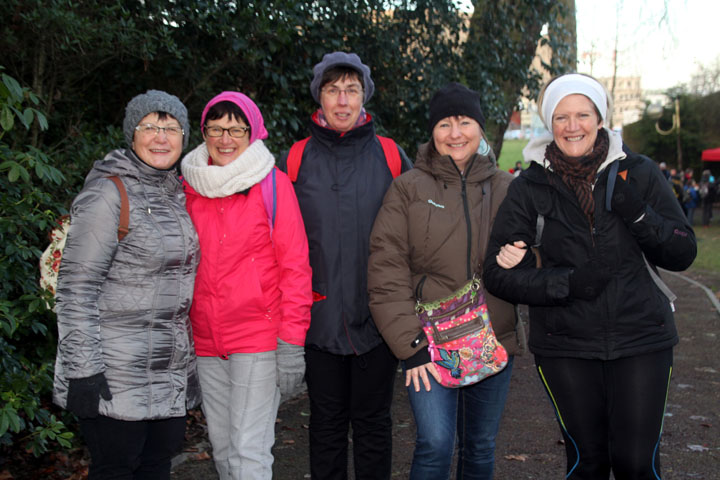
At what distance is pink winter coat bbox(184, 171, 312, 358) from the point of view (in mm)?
3205

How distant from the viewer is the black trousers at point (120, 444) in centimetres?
288

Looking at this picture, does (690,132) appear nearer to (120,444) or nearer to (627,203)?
(627,203)

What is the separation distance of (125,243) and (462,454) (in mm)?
1880

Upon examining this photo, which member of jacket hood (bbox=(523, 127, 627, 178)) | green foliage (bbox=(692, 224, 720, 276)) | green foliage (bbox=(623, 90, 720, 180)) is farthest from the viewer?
green foliage (bbox=(623, 90, 720, 180))

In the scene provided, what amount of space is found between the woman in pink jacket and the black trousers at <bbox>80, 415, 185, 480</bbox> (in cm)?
38

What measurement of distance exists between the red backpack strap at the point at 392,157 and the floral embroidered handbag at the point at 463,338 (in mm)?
790

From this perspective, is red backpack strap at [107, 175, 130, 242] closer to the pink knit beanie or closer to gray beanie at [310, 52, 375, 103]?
the pink knit beanie

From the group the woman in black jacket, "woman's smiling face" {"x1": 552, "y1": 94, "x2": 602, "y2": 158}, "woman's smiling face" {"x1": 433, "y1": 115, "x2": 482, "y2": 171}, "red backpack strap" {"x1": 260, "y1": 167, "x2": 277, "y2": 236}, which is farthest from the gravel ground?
"woman's smiling face" {"x1": 552, "y1": 94, "x2": 602, "y2": 158}

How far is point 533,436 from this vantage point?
5.22m

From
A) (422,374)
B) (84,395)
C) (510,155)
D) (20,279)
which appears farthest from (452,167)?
(510,155)

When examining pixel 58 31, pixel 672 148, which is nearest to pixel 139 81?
pixel 58 31

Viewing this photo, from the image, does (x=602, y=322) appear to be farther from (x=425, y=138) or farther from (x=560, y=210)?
(x=425, y=138)

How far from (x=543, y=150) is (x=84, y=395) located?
2266 millimetres

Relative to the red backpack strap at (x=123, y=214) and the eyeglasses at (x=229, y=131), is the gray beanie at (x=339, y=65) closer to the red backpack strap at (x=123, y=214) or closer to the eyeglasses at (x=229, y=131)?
the eyeglasses at (x=229, y=131)
